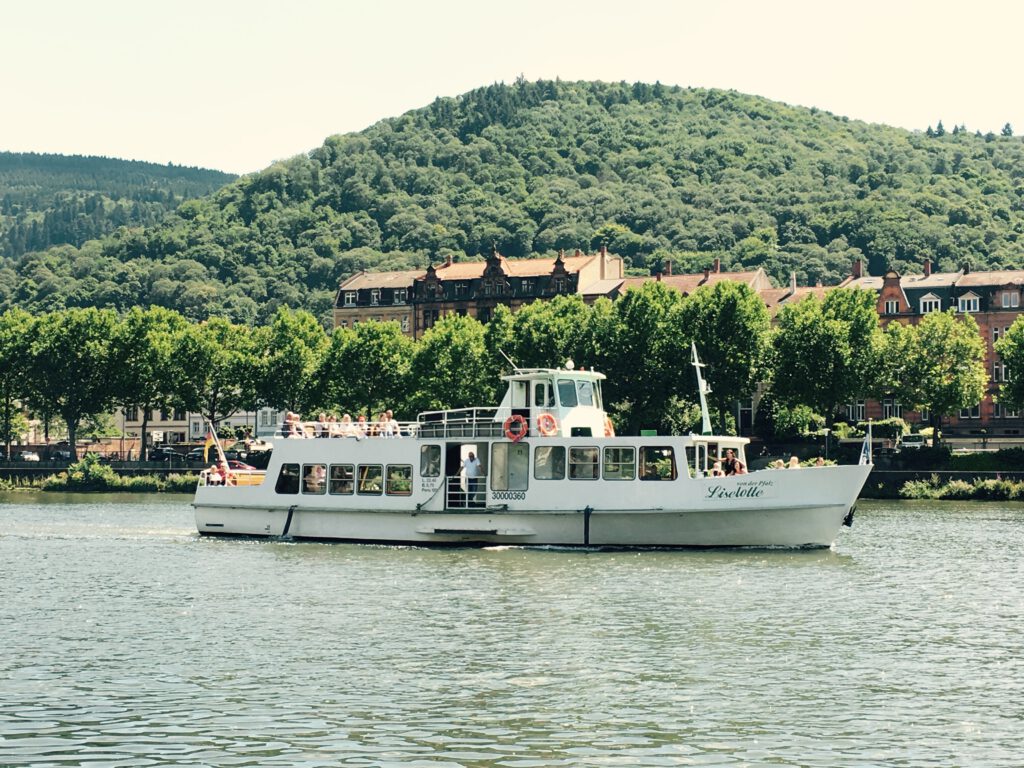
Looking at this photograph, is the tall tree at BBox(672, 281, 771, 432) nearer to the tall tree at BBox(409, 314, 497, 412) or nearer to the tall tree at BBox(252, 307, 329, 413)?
the tall tree at BBox(409, 314, 497, 412)

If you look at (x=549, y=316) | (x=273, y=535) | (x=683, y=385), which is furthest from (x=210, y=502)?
(x=549, y=316)

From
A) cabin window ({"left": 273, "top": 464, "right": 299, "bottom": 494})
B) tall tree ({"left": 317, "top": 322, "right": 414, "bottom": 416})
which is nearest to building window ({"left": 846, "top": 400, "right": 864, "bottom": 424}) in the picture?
tall tree ({"left": 317, "top": 322, "right": 414, "bottom": 416})

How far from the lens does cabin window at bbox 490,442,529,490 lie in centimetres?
5016

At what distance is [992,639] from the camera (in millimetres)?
32594

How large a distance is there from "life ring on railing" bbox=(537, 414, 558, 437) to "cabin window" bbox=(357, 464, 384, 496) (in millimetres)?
6062

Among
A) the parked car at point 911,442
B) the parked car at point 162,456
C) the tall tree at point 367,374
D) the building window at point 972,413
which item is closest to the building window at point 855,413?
the building window at point 972,413

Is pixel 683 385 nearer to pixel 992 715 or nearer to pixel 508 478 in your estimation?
pixel 508 478

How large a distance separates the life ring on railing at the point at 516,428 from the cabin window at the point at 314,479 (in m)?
7.40

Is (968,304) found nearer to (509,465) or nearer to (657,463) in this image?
(657,463)

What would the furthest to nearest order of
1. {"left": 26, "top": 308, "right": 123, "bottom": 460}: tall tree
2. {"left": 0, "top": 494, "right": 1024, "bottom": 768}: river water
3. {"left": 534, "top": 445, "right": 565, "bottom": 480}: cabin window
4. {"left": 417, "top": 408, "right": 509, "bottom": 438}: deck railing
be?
1. {"left": 26, "top": 308, "right": 123, "bottom": 460}: tall tree
2. {"left": 417, "top": 408, "right": 509, "bottom": 438}: deck railing
3. {"left": 534, "top": 445, "right": 565, "bottom": 480}: cabin window
4. {"left": 0, "top": 494, "right": 1024, "bottom": 768}: river water

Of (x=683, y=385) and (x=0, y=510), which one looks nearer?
(x=0, y=510)

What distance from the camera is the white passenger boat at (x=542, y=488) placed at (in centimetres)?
4819

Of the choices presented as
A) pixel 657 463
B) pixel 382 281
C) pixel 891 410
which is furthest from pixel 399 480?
pixel 382 281

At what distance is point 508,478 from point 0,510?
38.0 meters
